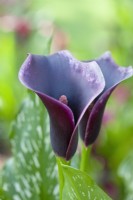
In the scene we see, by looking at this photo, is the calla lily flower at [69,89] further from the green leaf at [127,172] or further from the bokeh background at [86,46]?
the green leaf at [127,172]

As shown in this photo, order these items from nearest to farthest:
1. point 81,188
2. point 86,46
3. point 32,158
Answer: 1. point 81,188
2. point 32,158
3. point 86,46

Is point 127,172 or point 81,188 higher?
point 81,188

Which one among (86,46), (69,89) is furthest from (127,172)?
(86,46)

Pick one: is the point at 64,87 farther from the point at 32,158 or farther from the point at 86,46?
the point at 86,46

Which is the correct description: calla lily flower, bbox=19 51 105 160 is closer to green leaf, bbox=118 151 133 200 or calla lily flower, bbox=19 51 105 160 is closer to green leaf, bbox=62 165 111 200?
green leaf, bbox=62 165 111 200

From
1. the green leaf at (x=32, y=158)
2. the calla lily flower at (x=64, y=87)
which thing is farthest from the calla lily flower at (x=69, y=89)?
the green leaf at (x=32, y=158)

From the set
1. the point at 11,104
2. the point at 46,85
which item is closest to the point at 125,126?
the point at 11,104

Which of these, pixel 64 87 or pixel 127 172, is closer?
pixel 64 87
